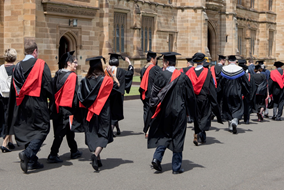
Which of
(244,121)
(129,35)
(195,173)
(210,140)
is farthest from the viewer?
(129,35)

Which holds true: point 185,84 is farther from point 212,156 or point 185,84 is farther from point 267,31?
point 267,31

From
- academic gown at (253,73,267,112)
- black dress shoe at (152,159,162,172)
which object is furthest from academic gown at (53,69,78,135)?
academic gown at (253,73,267,112)

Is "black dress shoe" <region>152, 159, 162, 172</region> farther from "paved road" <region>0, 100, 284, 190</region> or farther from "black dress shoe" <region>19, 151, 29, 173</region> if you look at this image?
"black dress shoe" <region>19, 151, 29, 173</region>

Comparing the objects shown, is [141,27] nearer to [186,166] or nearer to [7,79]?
Result: [7,79]

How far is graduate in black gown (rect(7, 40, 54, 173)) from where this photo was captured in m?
6.84

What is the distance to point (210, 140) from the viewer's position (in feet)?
32.7

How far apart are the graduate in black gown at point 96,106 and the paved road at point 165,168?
0.50 metres

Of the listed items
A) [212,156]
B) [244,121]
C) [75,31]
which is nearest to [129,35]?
[75,31]

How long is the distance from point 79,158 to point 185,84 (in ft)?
7.78

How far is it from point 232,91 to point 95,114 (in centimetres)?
520

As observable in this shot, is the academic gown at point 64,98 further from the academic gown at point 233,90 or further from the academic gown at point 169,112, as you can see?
the academic gown at point 233,90

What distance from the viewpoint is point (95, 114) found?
6992mm

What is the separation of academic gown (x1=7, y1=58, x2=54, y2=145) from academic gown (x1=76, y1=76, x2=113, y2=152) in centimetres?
57

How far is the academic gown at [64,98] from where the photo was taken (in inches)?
289
